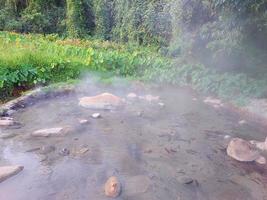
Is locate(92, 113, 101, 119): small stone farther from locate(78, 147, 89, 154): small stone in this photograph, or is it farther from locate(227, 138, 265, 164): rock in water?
locate(227, 138, 265, 164): rock in water

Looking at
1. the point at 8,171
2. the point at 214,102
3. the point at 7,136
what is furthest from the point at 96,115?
the point at 214,102

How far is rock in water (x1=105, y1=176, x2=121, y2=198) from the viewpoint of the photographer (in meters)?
4.54

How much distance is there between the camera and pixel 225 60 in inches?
374

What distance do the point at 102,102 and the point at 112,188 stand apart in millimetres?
3378

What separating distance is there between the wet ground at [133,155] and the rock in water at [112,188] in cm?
8

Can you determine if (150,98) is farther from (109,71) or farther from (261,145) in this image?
(261,145)

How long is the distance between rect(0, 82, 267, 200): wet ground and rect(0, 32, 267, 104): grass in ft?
3.08

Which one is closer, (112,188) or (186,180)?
(112,188)

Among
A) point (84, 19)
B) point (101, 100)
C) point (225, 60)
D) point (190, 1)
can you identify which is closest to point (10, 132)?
point (101, 100)

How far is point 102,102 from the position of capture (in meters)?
7.77

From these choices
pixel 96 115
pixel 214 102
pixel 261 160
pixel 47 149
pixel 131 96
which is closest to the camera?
pixel 261 160

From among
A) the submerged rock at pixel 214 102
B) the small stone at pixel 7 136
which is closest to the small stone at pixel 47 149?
the small stone at pixel 7 136

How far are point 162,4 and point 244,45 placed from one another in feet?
19.2

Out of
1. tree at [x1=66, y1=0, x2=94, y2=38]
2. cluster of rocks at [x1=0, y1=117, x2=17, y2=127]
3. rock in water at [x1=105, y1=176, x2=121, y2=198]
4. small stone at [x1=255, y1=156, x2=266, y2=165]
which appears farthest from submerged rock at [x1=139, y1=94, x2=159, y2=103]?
tree at [x1=66, y1=0, x2=94, y2=38]
